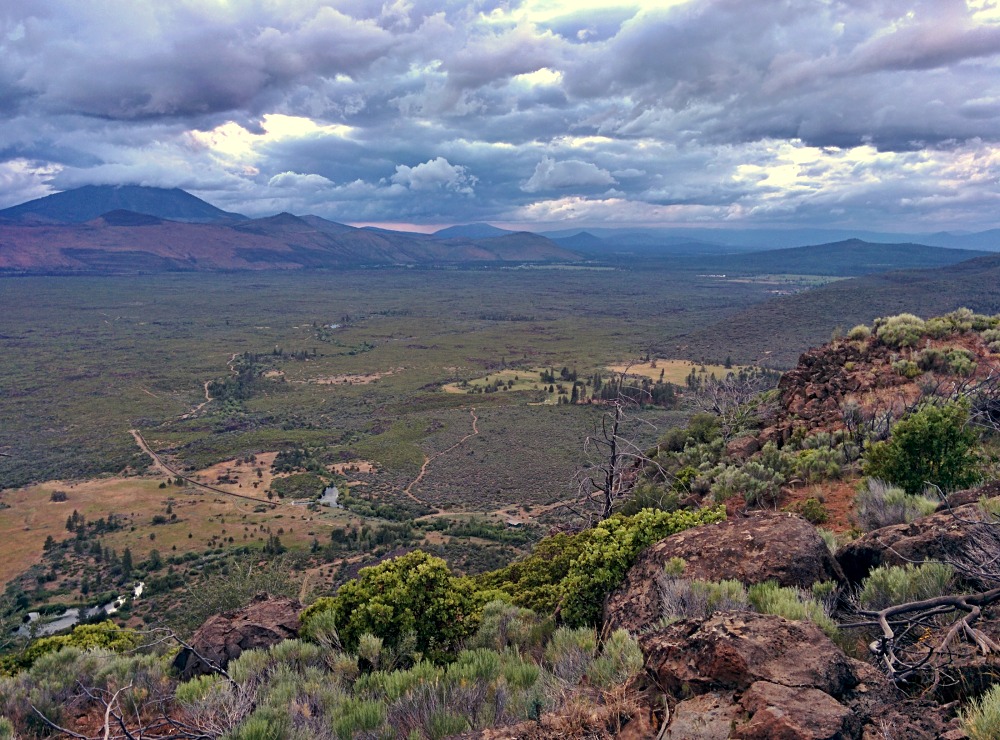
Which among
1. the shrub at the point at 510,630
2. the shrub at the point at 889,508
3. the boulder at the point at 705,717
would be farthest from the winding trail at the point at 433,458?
the boulder at the point at 705,717

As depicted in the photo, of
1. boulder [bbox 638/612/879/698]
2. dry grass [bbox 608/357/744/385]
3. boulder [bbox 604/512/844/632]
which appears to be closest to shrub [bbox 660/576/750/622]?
boulder [bbox 604/512/844/632]

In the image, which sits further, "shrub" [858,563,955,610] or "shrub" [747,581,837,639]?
"shrub" [858,563,955,610]

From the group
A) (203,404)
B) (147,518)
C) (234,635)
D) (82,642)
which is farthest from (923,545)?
(203,404)

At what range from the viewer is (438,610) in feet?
27.4

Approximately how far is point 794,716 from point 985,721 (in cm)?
88

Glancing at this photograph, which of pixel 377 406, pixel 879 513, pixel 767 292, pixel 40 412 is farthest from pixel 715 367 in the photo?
pixel 767 292

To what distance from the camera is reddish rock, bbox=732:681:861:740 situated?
3.26 meters

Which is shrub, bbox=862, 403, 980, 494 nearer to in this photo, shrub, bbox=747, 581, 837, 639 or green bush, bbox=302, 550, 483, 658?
shrub, bbox=747, 581, 837, 639

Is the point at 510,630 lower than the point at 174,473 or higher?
higher

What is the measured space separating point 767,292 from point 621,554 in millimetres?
212227

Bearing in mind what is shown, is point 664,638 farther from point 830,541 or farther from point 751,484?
point 751,484

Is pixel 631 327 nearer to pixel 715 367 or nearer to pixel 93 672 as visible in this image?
pixel 715 367

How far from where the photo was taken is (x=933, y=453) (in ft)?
31.9

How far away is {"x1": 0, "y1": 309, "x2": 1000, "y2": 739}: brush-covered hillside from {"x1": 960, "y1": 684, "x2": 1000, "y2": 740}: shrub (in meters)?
0.01
